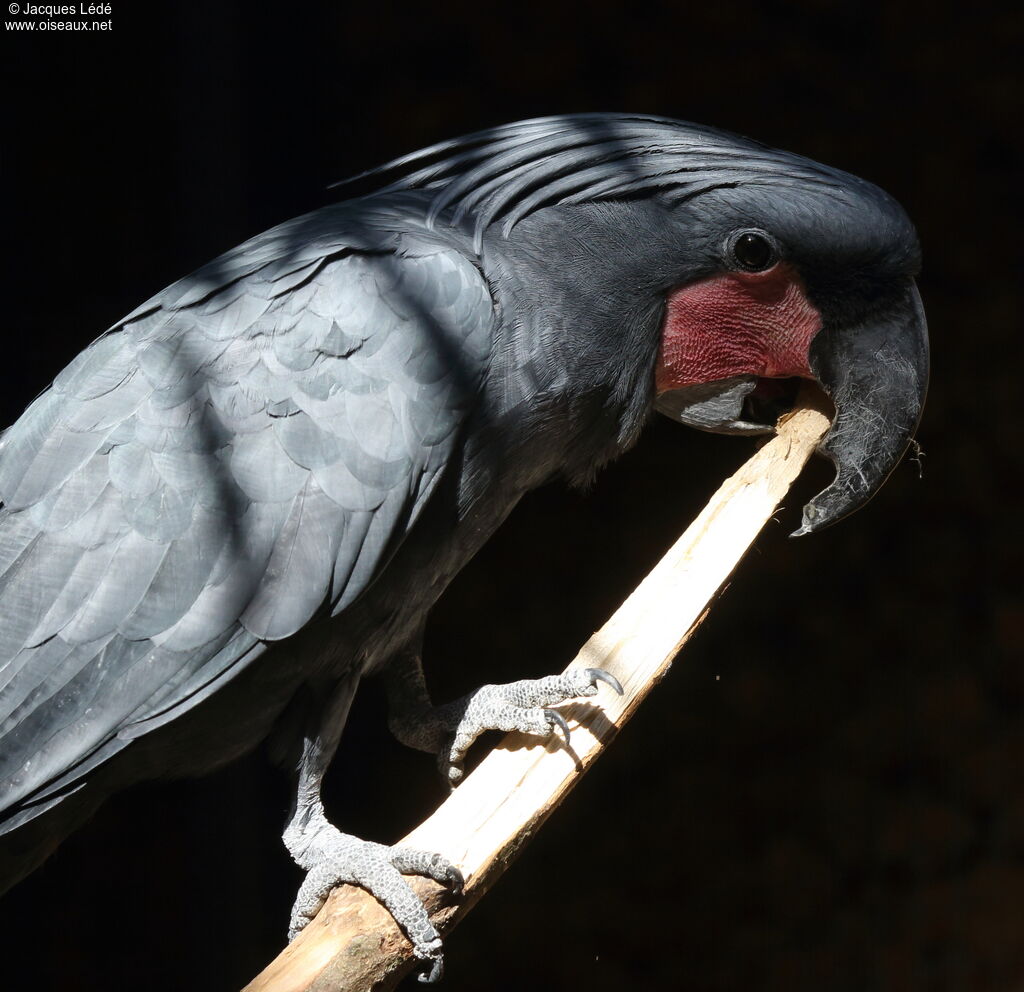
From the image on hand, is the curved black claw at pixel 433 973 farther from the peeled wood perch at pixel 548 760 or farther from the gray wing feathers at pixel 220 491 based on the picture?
the gray wing feathers at pixel 220 491

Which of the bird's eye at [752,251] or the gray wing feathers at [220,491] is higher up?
the bird's eye at [752,251]

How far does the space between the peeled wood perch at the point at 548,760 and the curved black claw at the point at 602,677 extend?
1 centimetres

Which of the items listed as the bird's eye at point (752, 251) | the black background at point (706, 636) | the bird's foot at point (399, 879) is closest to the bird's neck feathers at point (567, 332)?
the bird's eye at point (752, 251)

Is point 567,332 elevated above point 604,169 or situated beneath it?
situated beneath

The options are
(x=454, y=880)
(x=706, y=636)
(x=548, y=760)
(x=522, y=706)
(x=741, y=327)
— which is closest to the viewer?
(x=454, y=880)

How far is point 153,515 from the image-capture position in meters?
1.51

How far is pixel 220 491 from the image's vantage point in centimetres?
151

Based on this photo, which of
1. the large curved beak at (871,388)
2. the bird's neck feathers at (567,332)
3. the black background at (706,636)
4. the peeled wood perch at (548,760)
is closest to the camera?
the peeled wood perch at (548,760)

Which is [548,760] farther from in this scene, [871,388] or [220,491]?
[871,388]

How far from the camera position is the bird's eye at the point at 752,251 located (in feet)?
5.67

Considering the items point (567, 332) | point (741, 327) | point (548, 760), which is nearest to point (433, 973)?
point (548, 760)

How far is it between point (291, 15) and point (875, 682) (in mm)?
2154

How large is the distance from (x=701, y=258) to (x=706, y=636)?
4.40 feet

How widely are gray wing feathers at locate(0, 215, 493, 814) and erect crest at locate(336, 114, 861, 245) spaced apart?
194 mm
